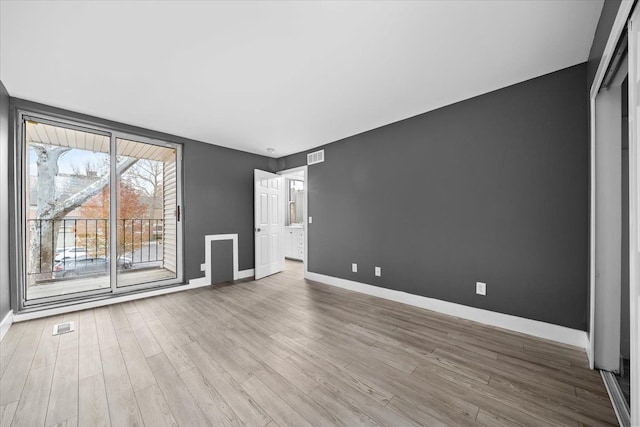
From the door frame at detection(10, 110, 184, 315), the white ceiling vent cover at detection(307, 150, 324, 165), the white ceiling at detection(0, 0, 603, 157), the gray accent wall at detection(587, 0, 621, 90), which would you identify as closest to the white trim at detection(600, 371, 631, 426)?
the gray accent wall at detection(587, 0, 621, 90)

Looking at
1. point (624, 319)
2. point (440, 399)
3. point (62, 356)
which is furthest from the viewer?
point (62, 356)

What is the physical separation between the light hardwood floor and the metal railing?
2.69ft

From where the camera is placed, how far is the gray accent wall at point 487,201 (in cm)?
221

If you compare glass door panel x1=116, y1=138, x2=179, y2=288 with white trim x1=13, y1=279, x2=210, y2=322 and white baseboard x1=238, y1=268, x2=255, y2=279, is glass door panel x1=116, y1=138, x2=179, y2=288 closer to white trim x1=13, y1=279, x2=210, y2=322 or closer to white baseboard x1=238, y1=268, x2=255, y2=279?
white trim x1=13, y1=279, x2=210, y2=322

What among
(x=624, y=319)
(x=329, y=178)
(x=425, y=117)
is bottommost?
(x=624, y=319)

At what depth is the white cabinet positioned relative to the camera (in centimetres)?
666

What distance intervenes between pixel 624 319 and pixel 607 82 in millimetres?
1635

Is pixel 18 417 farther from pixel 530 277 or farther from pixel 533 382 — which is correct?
pixel 530 277

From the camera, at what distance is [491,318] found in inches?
103

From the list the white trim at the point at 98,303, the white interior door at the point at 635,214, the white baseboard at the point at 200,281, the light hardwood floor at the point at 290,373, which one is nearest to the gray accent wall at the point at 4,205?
the white trim at the point at 98,303

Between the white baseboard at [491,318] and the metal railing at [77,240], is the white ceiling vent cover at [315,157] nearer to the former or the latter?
the white baseboard at [491,318]

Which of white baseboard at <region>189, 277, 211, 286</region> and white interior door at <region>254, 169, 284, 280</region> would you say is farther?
white interior door at <region>254, 169, 284, 280</region>

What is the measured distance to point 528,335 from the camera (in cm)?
238

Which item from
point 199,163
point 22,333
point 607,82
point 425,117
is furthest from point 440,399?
point 199,163
